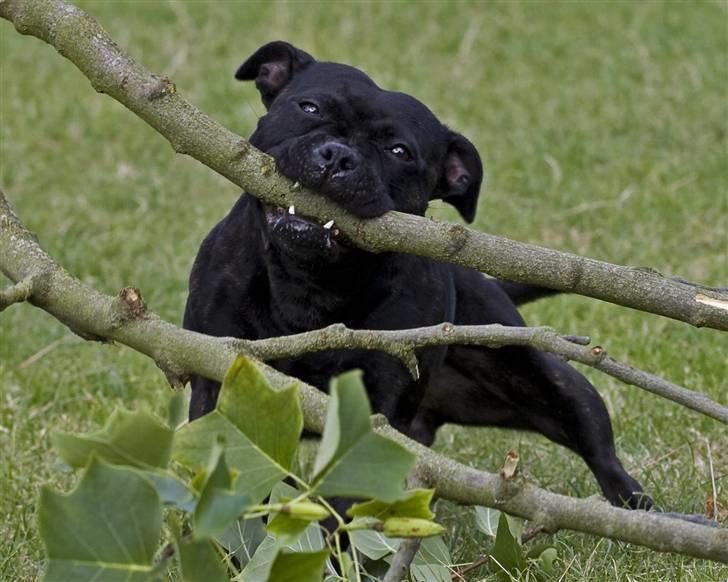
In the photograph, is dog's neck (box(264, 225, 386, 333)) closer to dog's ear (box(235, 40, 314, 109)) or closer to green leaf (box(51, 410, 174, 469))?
dog's ear (box(235, 40, 314, 109))

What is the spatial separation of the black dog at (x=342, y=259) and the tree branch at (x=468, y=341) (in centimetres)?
69

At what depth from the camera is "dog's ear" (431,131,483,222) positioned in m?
4.48

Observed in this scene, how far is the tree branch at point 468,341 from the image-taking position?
2719 millimetres

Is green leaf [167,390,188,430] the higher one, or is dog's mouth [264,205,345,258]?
dog's mouth [264,205,345,258]

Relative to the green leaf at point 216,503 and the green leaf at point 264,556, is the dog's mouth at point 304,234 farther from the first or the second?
the green leaf at point 216,503

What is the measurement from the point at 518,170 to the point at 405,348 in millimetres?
5478

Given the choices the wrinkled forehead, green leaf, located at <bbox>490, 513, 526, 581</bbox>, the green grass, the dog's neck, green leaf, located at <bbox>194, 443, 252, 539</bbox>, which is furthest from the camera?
the green grass

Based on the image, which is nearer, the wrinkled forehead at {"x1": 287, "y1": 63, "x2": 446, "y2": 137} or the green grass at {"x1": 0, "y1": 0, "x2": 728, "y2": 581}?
the wrinkled forehead at {"x1": 287, "y1": 63, "x2": 446, "y2": 137}

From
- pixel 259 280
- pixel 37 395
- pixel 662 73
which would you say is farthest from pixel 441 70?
pixel 259 280

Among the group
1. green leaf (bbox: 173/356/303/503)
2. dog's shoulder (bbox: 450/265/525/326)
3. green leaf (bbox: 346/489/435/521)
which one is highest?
dog's shoulder (bbox: 450/265/525/326)

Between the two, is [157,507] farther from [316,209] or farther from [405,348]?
[316,209]

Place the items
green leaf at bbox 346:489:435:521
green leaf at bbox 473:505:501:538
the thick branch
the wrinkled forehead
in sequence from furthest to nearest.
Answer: the wrinkled forehead → green leaf at bbox 473:505:501:538 → the thick branch → green leaf at bbox 346:489:435:521

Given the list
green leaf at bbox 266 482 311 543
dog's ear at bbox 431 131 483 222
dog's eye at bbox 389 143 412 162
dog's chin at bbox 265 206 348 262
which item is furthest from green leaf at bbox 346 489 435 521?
dog's ear at bbox 431 131 483 222

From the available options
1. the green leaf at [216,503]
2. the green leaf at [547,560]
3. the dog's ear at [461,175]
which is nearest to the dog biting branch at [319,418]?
the green leaf at [216,503]
